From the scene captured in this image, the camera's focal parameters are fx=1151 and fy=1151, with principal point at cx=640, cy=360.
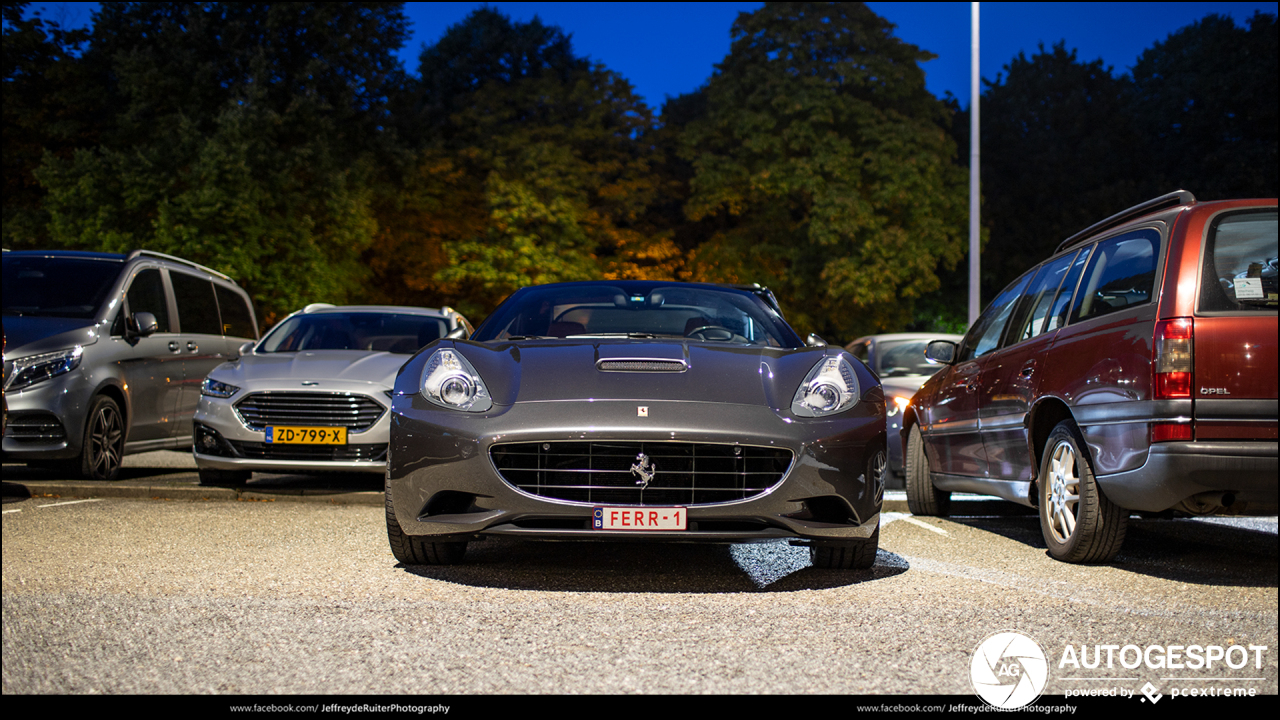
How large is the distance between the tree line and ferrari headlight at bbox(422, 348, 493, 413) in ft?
78.6

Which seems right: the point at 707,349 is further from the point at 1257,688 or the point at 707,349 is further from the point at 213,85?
the point at 213,85

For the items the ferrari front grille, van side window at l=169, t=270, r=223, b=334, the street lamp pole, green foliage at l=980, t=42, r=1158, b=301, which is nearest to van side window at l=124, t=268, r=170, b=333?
van side window at l=169, t=270, r=223, b=334

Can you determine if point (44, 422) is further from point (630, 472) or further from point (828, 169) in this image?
point (828, 169)

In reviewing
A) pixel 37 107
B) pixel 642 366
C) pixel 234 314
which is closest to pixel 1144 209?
pixel 642 366

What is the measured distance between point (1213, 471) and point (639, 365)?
2363mm

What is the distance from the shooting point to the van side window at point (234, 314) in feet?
39.7

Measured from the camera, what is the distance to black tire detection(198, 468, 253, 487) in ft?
29.2

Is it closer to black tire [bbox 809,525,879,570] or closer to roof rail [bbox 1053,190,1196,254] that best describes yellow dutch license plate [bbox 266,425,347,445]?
black tire [bbox 809,525,879,570]

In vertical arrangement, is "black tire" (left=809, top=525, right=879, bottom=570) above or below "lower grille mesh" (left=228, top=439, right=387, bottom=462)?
below

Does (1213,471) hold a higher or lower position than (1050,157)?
lower

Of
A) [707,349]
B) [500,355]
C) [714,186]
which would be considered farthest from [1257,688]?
[714,186]

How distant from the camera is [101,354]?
9305mm

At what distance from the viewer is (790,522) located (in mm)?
4660
